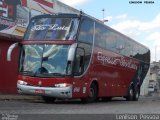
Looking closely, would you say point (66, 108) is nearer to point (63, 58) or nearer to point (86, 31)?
point (63, 58)

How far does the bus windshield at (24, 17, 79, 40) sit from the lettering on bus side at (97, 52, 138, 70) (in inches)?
109

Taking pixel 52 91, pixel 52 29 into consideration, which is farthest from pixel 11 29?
pixel 52 91

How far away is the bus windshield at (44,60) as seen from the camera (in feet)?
65.2

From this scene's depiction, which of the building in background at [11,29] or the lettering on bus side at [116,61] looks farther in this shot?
the building in background at [11,29]

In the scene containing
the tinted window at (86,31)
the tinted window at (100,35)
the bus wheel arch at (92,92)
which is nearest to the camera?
the tinted window at (86,31)

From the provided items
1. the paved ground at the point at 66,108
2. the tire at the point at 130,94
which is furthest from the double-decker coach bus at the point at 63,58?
the tire at the point at 130,94

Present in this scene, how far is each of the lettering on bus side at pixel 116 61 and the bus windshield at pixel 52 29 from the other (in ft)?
9.11

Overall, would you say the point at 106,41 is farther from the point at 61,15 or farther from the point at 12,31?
the point at 12,31

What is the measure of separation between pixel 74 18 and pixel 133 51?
33.1 ft

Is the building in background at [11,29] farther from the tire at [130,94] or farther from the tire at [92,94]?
the tire at [92,94]

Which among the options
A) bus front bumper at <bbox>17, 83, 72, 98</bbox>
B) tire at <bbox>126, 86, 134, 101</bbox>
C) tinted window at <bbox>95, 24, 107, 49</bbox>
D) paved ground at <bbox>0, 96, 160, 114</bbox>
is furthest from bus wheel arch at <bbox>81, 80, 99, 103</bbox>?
tire at <bbox>126, 86, 134, 101</bbox>

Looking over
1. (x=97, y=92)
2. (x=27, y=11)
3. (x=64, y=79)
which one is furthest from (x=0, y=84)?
(x=64, y=79)

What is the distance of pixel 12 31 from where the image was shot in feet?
91.8

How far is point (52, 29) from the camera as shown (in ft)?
67.7
